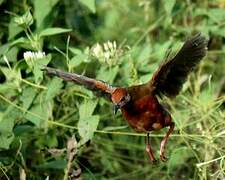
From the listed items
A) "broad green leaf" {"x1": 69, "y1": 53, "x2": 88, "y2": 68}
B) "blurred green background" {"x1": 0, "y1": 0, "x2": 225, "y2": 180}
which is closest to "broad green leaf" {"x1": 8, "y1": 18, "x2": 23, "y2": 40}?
"blurred green background" {"x1": 0, "y1": 0, "x2": 225, "y2": 180}

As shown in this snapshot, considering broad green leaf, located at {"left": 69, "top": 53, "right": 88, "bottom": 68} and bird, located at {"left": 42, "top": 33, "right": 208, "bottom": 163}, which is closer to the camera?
bird, located at {"left": 42, "top": 33, "right": 208, "bottom": 163}

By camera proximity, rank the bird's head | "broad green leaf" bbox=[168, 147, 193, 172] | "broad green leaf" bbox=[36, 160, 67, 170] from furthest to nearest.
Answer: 1. "broad green leaf" bbox=[168, 147, 193, 172]
2. "broad green leaf" bbox=[36, 160, 67, 170]
3. the bird's head

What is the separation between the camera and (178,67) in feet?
8.83

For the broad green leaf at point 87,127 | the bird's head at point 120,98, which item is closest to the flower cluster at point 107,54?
the broad green leaf at point 87,127

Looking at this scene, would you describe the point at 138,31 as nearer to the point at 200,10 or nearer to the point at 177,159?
the point at 200,10

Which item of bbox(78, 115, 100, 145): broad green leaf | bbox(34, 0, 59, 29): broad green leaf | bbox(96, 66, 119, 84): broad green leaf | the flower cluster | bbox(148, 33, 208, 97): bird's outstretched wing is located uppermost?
bbox(34, 0, 59, 29): broad green leaf

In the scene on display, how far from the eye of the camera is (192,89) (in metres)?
3.81

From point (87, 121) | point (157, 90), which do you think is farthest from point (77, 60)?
point (157, 90)

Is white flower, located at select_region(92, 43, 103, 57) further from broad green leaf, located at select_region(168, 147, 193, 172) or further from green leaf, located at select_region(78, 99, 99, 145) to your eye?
broad green leaf, located at select_region(168, 147, 193, 172)

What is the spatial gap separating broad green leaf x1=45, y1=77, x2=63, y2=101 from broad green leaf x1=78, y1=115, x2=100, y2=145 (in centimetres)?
16

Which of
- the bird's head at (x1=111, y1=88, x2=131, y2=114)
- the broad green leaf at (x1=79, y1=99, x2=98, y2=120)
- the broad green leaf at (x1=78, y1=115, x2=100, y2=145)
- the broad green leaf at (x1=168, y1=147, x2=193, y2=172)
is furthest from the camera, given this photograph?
the broad green leaf at (x1=168, y1=147, x2=193, y2=172)

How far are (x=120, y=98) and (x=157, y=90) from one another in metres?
0.19

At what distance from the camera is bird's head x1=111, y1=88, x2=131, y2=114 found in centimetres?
261

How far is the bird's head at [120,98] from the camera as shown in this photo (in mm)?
2609
